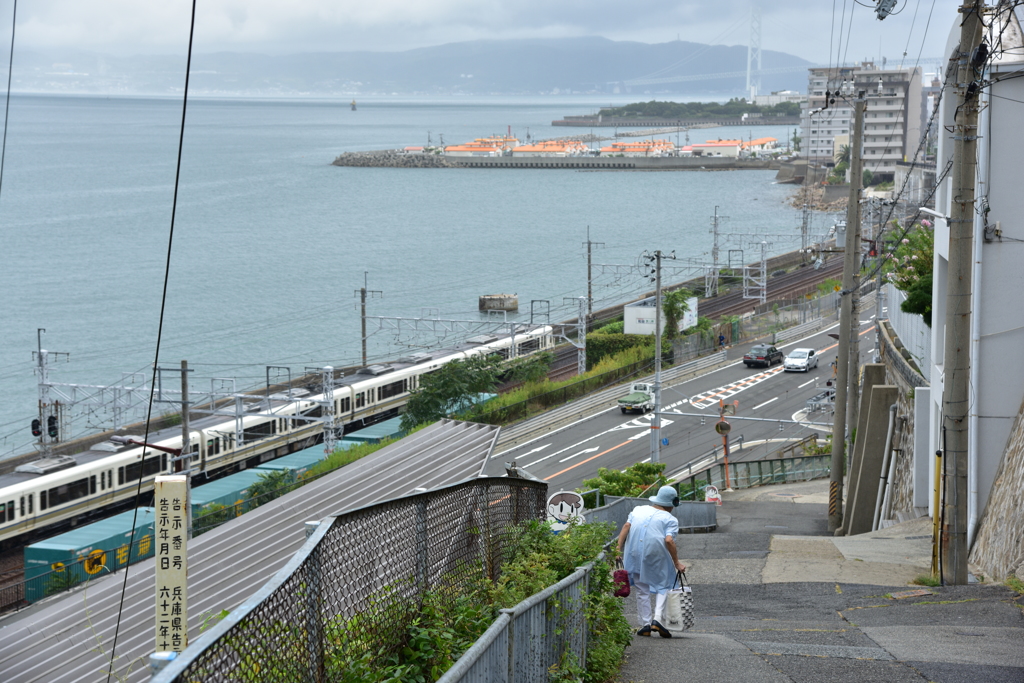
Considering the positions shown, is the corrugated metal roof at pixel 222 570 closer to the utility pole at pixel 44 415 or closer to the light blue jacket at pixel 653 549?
the light blue jacket at pixel 653 549

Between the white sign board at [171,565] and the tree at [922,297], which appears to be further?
the tree at [922,297]

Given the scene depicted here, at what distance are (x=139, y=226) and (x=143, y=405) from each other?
222 ft

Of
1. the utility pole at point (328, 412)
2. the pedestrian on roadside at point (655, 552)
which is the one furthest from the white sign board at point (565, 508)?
the utility pole at point (328, 412)

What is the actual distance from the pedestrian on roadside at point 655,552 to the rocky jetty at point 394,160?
17797 centimetres

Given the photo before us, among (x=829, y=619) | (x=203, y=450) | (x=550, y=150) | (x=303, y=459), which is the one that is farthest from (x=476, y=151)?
(x=829, y=619)

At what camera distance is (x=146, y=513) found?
27828mm

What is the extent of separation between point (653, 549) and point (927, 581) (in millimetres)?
4779

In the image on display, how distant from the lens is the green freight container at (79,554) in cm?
2147

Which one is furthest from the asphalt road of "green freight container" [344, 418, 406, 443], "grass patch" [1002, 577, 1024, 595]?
"grass patch" [1002, 577, 1024, 595]

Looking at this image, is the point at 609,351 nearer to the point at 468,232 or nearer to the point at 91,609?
the point at 91,609

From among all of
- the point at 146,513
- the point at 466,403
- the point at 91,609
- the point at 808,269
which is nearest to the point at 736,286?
the point at 808,269

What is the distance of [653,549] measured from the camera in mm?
7457

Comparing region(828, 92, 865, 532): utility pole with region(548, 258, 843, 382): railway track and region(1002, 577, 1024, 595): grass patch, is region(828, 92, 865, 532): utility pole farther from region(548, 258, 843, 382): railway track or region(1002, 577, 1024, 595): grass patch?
region(548, 258, 843, 382): railway track

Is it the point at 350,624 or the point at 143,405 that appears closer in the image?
the point at 350,624
